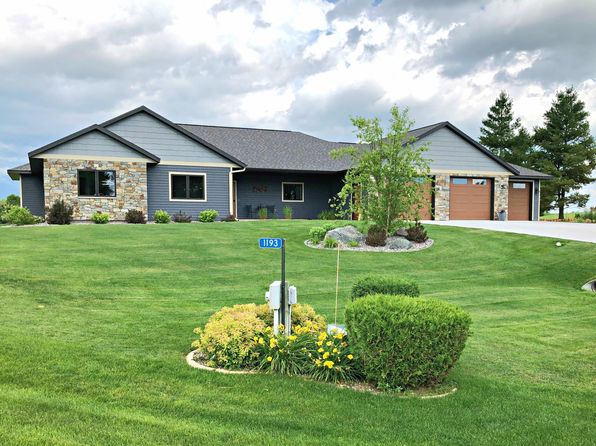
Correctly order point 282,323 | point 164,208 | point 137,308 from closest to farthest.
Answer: point 282,323 → point 137,308 → point 164,208

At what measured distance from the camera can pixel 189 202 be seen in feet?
73.6

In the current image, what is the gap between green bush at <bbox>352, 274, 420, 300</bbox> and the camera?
249 inches

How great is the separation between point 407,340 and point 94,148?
64.0ft

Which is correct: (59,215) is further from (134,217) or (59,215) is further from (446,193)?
(446,193)

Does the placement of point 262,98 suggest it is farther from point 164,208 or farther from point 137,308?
point 137,308

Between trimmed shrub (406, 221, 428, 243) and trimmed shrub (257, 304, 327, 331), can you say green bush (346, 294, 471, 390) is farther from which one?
trimmed shrub (406, 221, 428, 243)

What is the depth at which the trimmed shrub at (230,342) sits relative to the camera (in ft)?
16.0

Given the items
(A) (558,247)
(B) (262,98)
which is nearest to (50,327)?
(A) (558,247)

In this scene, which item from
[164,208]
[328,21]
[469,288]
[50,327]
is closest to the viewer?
[50,327]

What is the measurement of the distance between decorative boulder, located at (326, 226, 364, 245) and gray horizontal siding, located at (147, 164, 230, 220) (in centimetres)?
863

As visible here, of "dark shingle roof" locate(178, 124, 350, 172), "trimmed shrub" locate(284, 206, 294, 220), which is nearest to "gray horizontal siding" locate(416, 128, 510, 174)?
"dark shingle roof" locate(178, 124, 350, 172)

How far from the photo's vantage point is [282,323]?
5332 millimetres

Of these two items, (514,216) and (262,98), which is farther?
(514,216)

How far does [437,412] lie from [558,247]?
12826 mm
